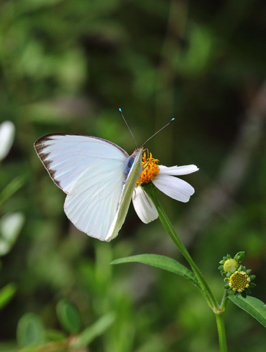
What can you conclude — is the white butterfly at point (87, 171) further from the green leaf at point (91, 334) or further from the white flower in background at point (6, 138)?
the green leaf at point (91, 334)

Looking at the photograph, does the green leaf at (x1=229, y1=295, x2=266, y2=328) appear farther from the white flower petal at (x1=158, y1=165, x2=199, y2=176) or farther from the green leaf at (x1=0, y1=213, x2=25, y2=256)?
the green leaf at (x1=0, y1=213, x2=25, y2=256)

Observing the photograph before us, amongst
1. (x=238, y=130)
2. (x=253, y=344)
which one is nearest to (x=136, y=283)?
(x=253, y=344)

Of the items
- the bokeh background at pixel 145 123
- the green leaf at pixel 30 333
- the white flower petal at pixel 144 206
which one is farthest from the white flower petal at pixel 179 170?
the bokeh background at pixel 145 123

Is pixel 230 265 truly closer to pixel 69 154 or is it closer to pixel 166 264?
pixel 166 264

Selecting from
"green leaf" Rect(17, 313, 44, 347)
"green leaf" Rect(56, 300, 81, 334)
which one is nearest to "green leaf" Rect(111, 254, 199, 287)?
"green leaf" Rect(56, 300, 81, 334)

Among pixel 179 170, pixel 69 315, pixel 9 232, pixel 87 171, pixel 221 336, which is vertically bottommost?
pixel 69 315

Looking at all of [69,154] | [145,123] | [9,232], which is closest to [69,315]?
[9,232]
